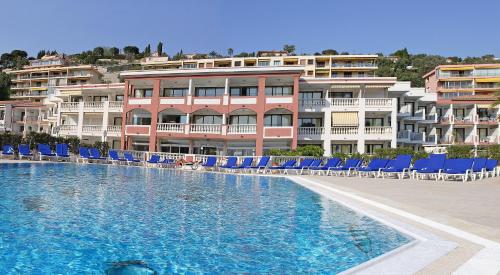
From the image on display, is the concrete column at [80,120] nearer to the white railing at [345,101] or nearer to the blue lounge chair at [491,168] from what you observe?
the white railing at [345,101]

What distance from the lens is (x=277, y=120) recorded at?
36625 mm

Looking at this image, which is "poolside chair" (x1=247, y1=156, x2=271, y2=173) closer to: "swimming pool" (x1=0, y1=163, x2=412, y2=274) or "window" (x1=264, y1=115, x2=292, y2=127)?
"window" (x1=264, y1=115, x2=292, y2=127)

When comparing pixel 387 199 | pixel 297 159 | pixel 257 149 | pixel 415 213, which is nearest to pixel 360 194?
pixel 387 199

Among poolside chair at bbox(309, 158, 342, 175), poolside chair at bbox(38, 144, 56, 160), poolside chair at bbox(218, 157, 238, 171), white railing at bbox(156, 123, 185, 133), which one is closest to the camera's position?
poolside chair at bbox(309, 158, 342, 175)

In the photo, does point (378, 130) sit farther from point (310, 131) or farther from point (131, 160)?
point (131, 160)

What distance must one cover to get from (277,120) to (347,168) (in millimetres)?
14946

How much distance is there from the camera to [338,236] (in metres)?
7.34

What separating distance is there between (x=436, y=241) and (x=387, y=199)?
5.35 m

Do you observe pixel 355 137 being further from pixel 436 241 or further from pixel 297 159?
pixel 436 241

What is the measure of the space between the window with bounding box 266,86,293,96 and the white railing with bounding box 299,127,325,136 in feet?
12.8

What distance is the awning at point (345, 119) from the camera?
34906 mm

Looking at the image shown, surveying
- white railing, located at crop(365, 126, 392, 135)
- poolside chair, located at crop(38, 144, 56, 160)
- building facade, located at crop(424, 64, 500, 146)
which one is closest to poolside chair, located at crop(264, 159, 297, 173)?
white railing, located at crop(365, 126, 392, 135)

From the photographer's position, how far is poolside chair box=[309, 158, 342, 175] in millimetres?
23281

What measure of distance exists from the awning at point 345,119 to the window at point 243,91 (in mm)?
8204
